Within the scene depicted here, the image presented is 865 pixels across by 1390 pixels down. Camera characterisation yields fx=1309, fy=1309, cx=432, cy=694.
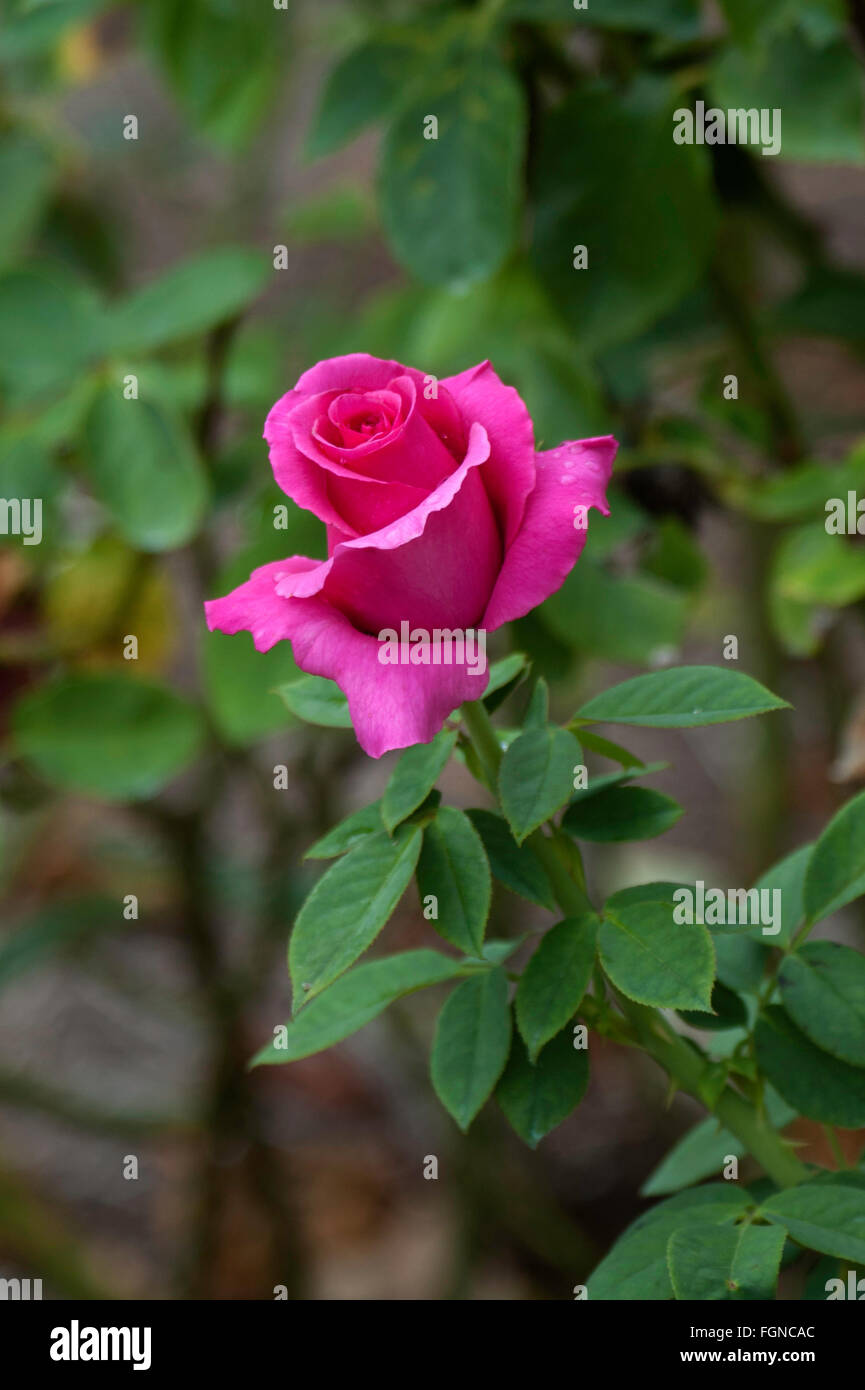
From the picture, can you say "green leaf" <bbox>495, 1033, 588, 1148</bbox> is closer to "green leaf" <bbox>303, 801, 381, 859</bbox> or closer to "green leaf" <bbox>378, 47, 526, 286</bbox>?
"green leaf" <bbox>303, 801, 381, 859</bbox>

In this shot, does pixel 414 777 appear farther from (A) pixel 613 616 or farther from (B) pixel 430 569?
(A) pixel 613 616

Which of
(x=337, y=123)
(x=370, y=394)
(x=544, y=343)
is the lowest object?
(x=370, y=394)

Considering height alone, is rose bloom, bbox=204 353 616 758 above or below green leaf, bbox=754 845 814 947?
above

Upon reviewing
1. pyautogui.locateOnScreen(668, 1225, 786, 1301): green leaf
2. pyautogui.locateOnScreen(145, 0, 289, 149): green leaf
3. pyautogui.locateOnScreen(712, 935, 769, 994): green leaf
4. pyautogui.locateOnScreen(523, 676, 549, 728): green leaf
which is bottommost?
pyautogui.locateOnScreen(668, 1225, 786, 1301): green leaf

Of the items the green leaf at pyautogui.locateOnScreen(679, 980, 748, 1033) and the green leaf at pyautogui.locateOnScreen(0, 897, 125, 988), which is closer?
the green leaf at pyautogui.locateOnScreen(679, 980, 748, 1033)

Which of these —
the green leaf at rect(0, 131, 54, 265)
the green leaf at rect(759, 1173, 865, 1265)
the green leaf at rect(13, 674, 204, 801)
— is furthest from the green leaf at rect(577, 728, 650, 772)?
the green leaf at rect(0, 131, 54, 265)

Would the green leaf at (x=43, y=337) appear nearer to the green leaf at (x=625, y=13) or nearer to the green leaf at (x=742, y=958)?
the green leaf at (x=625, y=13)
